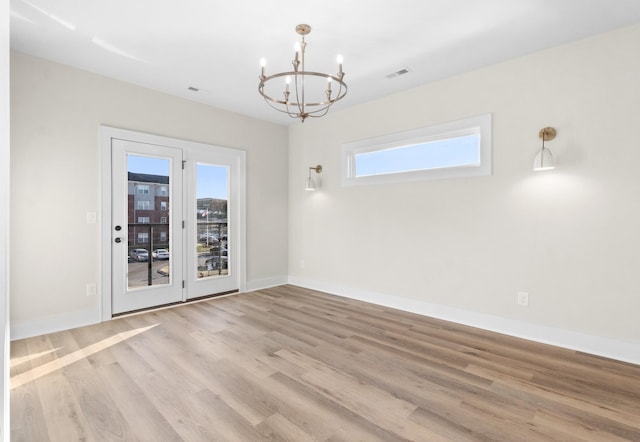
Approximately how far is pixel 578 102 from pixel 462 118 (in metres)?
1.05

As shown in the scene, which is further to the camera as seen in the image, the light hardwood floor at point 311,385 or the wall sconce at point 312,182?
the wall sconce at point 312,182

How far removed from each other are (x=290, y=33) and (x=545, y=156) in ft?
8.51

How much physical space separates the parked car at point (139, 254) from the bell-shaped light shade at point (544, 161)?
4434 mm

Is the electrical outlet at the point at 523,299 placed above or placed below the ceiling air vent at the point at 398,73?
below

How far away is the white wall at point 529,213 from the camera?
9.17 ft

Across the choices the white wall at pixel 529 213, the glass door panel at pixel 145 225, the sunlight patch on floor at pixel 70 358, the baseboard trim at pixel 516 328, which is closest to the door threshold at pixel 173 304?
the glass door panel at pixel 145 225


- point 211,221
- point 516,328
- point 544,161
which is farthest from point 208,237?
point 544,161

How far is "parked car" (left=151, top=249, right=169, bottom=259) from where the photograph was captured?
4.19 meters

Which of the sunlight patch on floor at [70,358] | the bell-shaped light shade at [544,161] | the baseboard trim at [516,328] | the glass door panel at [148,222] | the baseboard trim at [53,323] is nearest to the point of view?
the sunlight patch on floor at [70,358]

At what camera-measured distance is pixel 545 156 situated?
3.03 meters

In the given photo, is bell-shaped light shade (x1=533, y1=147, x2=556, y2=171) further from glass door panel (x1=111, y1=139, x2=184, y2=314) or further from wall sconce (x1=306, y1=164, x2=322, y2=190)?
glass door panel (x1=111, y1=139, x2=184, y2=314)

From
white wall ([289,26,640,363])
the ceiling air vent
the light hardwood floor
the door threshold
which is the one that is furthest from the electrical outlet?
the door threshold

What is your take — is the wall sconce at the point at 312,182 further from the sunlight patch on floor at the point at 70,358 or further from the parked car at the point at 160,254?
the sunlight patch on floor at the point at 70,358

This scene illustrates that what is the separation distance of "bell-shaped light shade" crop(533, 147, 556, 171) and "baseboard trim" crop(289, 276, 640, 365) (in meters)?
1.53
